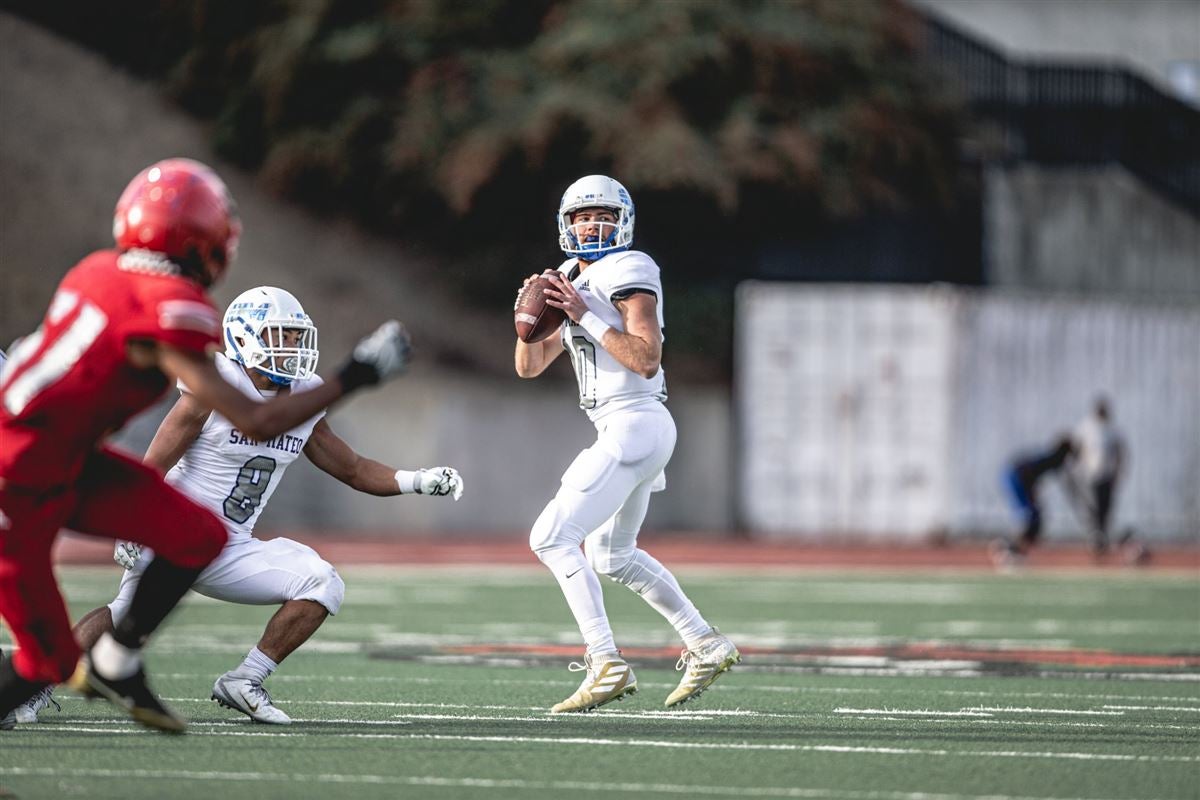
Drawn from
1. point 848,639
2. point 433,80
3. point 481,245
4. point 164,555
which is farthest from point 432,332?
point 164,555

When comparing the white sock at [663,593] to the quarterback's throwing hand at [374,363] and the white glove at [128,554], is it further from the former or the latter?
the quarterback's throwing hand at [374,363]

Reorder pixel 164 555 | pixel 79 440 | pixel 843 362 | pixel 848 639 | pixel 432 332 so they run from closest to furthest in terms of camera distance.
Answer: pixel 79 440 < pixel 164 555 < pixel 848 639 < pixel 843 362 < pixel 432 332

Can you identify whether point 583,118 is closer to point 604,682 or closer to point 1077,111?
point 1077,111

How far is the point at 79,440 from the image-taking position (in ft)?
21.2

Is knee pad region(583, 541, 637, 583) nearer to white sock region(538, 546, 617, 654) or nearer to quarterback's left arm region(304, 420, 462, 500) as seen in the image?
white sock region(538, 546, 617, 654)

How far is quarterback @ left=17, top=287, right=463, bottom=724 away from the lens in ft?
26.1

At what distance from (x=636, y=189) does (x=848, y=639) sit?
1392cm

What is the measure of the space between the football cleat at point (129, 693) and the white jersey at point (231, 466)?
118cm

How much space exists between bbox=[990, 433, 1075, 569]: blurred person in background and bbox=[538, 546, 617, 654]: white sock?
13.4 meters

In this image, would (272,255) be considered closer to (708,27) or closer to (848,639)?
(708,27)

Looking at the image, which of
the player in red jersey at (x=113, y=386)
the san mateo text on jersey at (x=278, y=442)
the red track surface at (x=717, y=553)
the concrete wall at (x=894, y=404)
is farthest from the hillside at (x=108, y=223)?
the player in red jersey at (x=113, y=386)

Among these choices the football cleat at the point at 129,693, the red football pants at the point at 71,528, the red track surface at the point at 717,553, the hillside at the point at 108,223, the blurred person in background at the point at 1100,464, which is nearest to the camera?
the red football pants at the point at 71,528

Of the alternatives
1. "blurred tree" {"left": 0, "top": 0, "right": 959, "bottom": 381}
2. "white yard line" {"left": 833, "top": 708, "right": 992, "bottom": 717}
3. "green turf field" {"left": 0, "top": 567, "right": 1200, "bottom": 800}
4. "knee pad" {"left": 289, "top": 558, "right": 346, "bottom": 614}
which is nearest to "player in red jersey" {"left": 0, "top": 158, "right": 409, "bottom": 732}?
"green turf field" {"left": 0, "top": 567, "right": 1200, "bottom": 800}

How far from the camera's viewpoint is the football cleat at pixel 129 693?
22.5 ft
